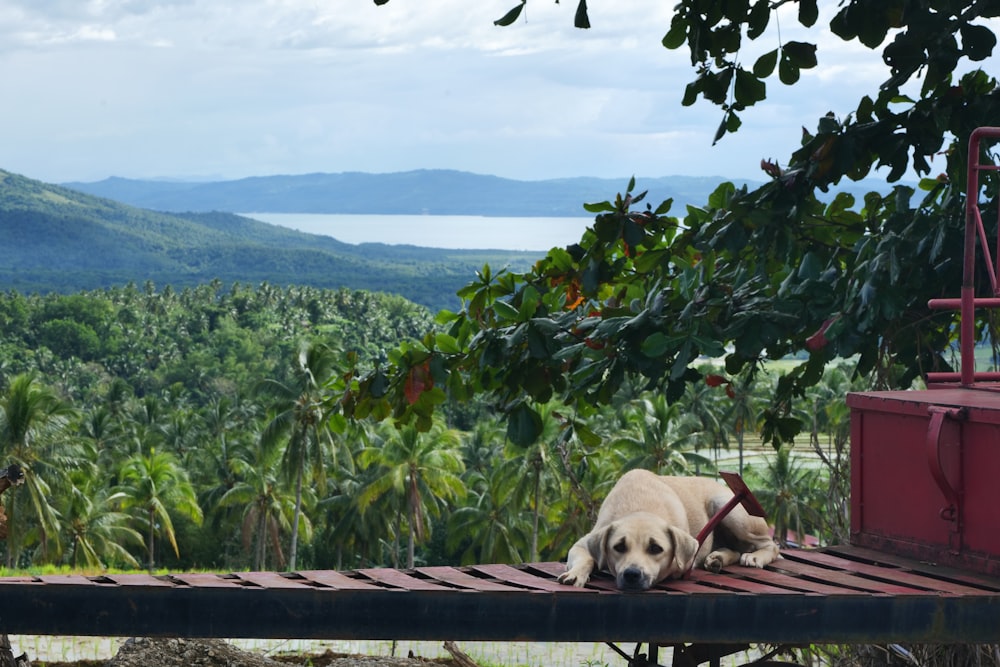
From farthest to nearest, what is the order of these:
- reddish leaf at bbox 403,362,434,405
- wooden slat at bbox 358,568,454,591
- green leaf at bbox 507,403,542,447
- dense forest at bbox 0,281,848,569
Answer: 1. dense forest at bbox 0,281,848,569
2. reddish leaf at bbox 403,362,434,405
3. green leaf at bbox 507,403,542,447
4. wooden slat at bbox 358,568,454,591

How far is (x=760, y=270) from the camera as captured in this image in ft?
24.1

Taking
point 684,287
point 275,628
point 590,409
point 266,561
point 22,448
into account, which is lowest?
point 266,561

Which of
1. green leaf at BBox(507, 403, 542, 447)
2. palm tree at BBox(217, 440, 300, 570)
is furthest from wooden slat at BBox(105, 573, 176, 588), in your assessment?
palm tree at BBox(217, 440, 300, 570)

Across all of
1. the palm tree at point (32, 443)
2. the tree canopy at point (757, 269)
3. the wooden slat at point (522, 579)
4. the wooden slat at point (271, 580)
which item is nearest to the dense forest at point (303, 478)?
the palm tree at point (32, 443)

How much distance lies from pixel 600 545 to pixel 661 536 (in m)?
0.23

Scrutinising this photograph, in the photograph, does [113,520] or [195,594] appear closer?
[195,594]

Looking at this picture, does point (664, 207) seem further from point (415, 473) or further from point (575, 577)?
point (415, 473)

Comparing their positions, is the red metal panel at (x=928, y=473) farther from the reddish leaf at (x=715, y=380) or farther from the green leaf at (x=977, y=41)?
the green leaf at (x=977, y=41)

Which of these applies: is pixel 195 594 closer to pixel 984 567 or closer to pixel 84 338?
pixel 984 567

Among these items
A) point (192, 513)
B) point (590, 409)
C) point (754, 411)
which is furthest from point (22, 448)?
point (590, 409)

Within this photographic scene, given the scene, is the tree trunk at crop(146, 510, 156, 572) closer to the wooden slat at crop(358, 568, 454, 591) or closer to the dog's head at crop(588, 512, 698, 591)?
the wooden slat at crop(358, 568, 454, 591)

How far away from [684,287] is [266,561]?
65.6 meters

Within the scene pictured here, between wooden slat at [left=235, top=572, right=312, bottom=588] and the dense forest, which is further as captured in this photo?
the dense forest

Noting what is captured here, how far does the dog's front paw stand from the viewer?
425 centimetres
